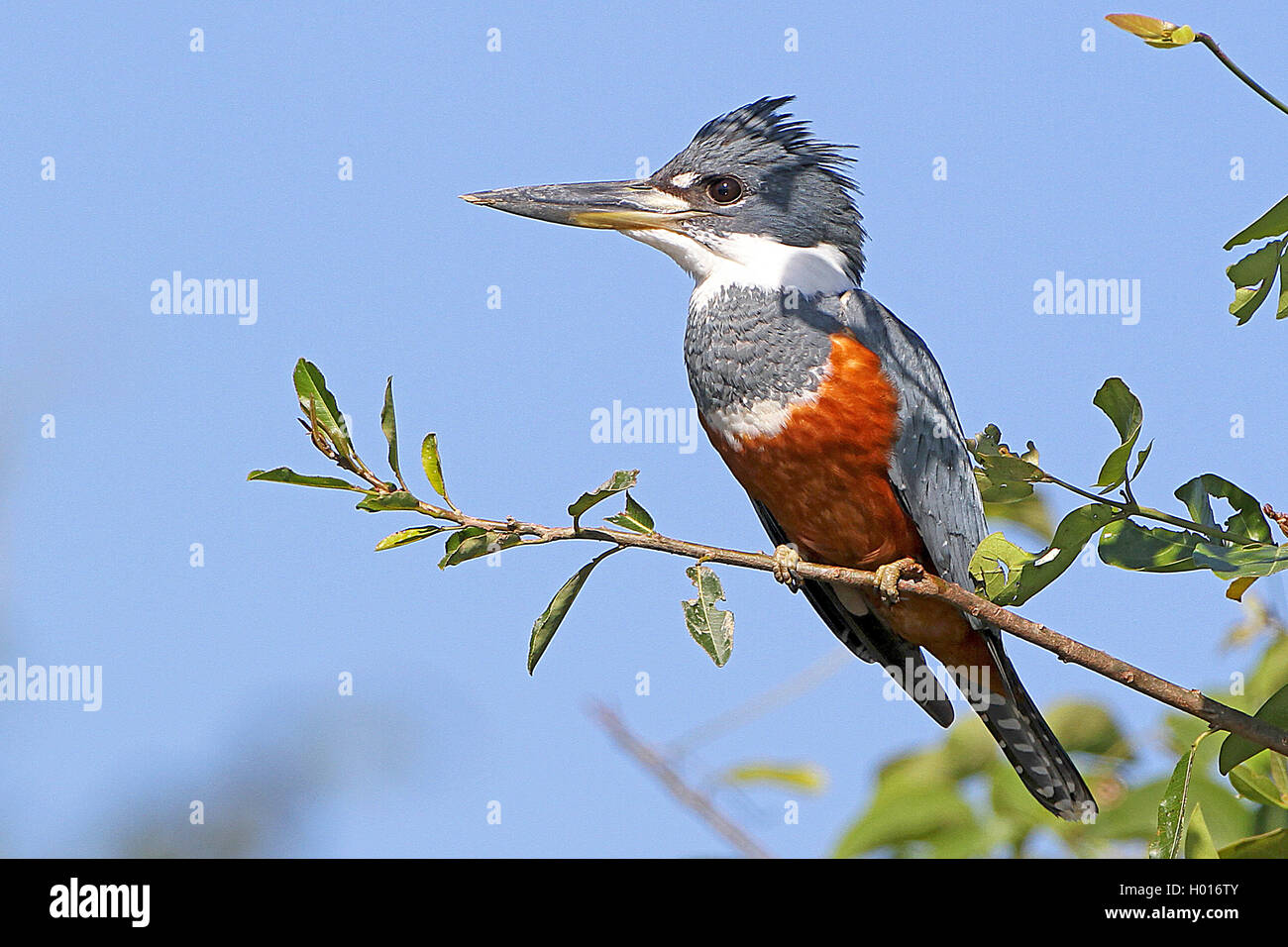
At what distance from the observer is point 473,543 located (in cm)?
225

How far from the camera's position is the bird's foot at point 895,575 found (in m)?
3.29

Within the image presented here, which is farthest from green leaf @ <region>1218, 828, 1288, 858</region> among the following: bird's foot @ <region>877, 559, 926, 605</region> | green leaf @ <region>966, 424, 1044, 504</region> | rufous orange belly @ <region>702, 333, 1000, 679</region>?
rufous orange belly @ <region>702, 333, 1000, 679</region>

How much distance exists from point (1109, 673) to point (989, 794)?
819 millimetres

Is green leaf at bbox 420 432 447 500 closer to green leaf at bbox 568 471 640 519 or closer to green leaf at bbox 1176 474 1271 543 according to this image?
green leaf at bbox 568 471 640 519

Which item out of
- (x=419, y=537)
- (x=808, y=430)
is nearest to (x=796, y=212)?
(x=808, y=430)

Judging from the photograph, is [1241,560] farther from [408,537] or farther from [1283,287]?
[408,537]

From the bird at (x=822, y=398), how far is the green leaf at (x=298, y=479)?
129cm

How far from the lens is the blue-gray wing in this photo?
3.52 meters

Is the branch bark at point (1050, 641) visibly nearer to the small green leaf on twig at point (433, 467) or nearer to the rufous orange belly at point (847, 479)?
the small green leaf on twig at point (433, 467)

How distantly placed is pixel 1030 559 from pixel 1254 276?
1.95 ft

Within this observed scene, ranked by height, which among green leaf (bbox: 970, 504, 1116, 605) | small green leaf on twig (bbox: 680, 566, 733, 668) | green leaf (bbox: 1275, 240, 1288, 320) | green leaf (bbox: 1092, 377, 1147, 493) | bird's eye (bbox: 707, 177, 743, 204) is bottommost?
small green leaf on twig (bbox: 680, 566, 733, 668)

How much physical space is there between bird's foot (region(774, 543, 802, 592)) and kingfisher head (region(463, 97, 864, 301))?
0.73 meters

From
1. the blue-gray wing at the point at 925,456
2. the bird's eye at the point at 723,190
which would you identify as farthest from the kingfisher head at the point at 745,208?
the blue-gray wing at the point at 925,456
